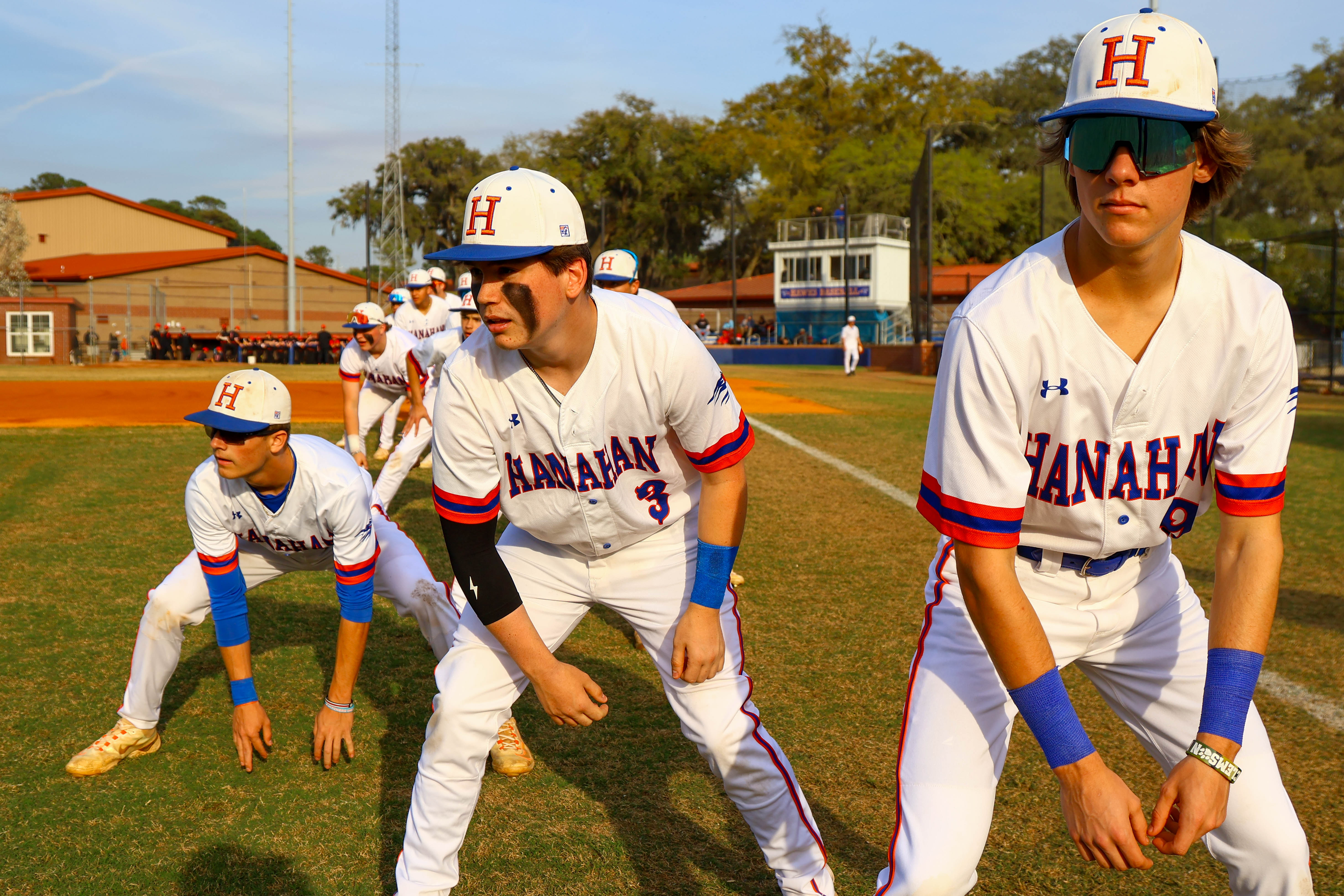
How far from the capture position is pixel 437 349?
9445 millimetres

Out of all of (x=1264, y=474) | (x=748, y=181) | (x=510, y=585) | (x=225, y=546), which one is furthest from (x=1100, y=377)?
(x=748, y=181)

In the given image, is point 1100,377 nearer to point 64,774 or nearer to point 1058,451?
point 1058,451

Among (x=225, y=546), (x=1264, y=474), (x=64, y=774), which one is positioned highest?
(x=1264, y=474)

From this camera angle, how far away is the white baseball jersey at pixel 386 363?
9.75m

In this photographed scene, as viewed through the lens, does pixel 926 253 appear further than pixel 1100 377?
Yes

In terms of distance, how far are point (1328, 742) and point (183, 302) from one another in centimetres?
5435

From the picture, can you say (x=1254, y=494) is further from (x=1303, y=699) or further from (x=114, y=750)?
(x=114, y=750)

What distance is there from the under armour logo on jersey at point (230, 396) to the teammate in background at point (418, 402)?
Answer: 415cm

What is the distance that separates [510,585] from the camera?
3.01 m

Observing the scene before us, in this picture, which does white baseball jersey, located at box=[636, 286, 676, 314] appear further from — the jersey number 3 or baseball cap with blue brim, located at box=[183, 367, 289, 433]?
baseball cap with blue brim, located at box=[183, 367, 289, 433]

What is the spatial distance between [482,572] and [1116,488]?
1731 millimetres

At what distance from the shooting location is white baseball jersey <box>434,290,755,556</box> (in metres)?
3.06

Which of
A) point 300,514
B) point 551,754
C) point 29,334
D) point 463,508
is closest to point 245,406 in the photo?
point 300,514

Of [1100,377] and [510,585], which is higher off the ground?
[1100,377]
